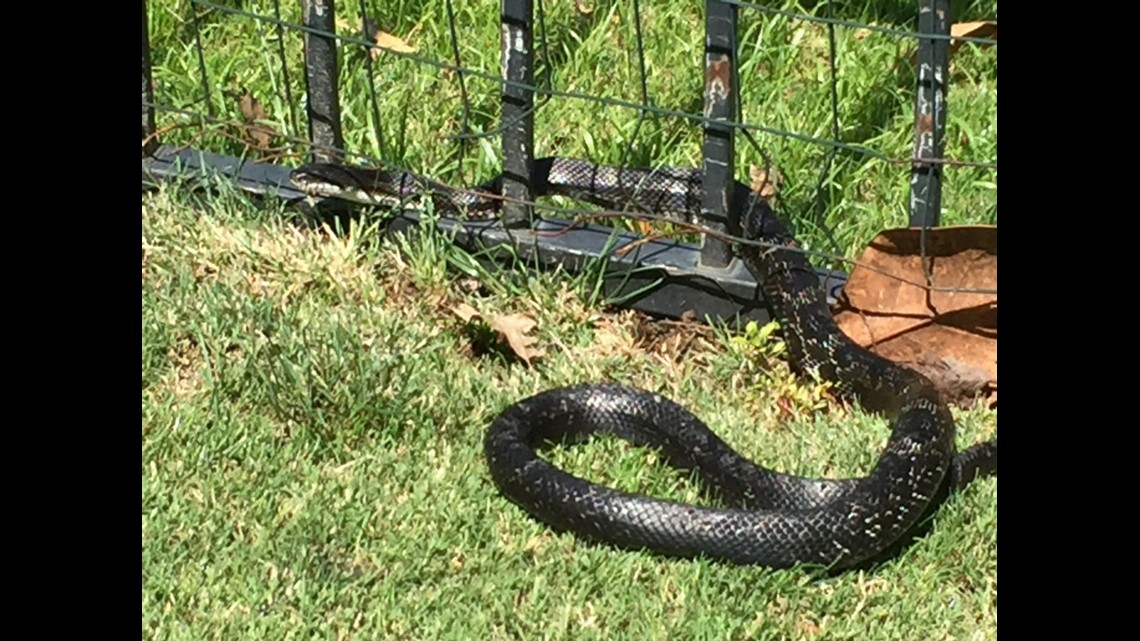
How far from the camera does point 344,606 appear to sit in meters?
4.29

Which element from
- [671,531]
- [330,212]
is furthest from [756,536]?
[330,212]

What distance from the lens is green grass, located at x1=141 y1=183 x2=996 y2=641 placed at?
4.30m

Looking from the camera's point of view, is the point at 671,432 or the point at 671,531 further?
the point at 671,432

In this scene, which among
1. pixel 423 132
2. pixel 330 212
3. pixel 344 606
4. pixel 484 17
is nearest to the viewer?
pixel 344 606

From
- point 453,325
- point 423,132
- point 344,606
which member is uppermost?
point 423,132

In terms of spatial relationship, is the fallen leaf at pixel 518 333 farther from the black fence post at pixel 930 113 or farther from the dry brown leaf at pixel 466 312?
the black fence post at pixel 930 113

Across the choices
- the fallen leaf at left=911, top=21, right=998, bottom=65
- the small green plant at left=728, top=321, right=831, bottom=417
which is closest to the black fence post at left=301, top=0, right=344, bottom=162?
the small green plant at left=728, top=321, right=831, bottom=417

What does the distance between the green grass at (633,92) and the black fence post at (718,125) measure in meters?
0.48

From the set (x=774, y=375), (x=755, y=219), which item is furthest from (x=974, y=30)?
(x=774, y=375)

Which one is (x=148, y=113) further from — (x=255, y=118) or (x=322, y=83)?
(x=322, y=83)

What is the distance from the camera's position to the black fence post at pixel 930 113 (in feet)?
17.0

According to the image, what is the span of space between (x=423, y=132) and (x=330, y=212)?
631mm
